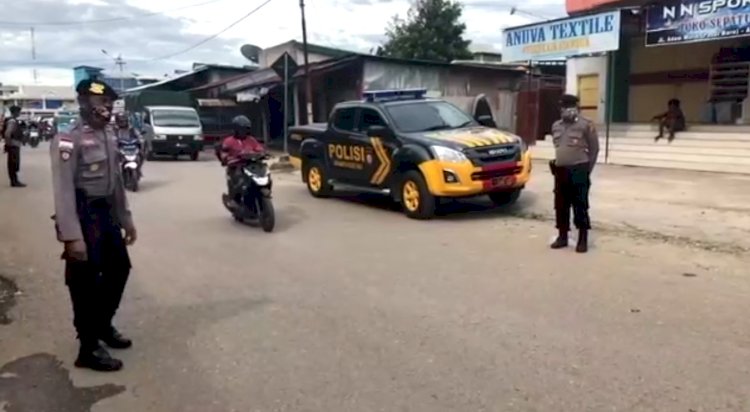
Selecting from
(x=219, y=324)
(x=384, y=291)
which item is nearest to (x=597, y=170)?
(x=384, y=291)

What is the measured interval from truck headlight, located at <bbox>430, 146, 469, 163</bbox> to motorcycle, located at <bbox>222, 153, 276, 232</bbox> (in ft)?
7.91

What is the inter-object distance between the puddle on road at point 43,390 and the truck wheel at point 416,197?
22.0ft

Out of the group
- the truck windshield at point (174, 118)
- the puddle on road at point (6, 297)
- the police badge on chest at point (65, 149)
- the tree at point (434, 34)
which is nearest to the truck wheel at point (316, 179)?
the puddle on road at point (6, 297)

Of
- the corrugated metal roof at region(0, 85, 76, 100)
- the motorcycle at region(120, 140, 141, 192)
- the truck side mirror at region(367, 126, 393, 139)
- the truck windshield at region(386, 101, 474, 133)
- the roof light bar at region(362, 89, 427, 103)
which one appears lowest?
the motorcycle at region(120, 140, 141, 192)

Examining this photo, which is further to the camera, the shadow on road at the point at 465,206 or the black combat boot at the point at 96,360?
the shadow on road at the point at 465,206

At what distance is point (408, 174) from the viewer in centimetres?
1148

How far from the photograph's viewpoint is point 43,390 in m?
4.62

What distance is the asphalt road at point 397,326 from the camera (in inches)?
173

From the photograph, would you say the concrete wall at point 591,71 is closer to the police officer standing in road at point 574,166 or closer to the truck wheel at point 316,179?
the truck wheel at point 316,179

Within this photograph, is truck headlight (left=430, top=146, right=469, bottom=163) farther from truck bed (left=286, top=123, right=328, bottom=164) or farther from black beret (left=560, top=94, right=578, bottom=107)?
truck bed (left=286, top=123, right=328, bottom=164)

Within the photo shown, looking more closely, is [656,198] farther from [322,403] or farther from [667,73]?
[667,73]

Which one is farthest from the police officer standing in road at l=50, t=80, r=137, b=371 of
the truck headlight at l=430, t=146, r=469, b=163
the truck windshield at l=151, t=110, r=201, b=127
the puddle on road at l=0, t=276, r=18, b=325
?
the truck windshield at l=151, t=110, r=201, b=127

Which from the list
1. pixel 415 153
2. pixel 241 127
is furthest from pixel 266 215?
pixel 415 153

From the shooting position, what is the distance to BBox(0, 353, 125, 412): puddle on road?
4383 mm
